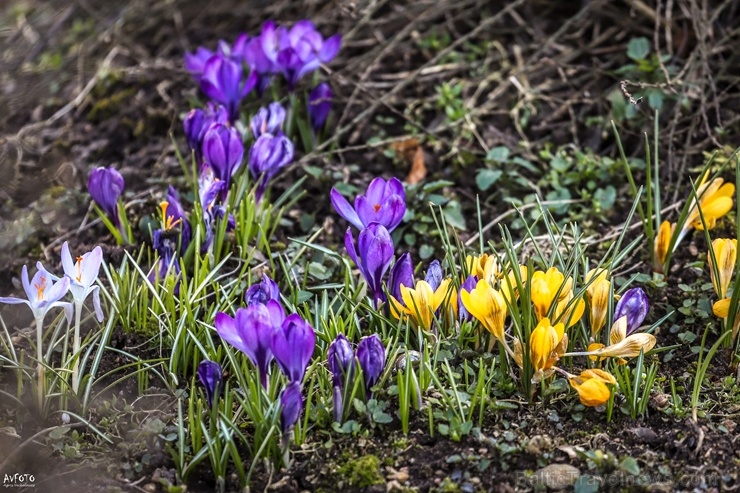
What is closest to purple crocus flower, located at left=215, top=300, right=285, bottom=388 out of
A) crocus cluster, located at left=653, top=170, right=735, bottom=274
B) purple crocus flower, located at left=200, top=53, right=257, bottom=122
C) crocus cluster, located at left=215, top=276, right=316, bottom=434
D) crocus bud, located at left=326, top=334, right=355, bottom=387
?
crocus cluster, located at left=215, top=276, right=316, bottom=434

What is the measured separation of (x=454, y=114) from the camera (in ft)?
9.89

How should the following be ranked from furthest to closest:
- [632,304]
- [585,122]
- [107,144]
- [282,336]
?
[107,144], [585,122], [632,304], [282,336]

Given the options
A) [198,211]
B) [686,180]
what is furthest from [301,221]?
[686,180]

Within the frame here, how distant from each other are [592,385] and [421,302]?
16.9 inches

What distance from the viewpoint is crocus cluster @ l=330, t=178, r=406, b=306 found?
6.48 ft

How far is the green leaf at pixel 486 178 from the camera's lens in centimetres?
274

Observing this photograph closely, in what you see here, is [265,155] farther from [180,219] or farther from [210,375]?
[210,375]

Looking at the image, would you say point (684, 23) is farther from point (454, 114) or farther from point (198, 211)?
point (198, 211)

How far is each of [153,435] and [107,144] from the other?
1723 mm

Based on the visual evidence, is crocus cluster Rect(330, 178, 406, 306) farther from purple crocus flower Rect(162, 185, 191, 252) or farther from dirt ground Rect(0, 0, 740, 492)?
purple crocus flower Rect(162, 185, 191, 252)

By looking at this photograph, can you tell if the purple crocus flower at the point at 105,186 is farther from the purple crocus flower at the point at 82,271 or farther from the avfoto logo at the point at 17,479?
the avfoto logo at the point at 17,479

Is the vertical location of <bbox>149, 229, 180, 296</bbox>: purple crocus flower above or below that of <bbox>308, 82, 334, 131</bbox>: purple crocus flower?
below

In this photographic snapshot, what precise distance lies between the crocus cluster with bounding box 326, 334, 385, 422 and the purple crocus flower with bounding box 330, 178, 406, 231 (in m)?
0.38

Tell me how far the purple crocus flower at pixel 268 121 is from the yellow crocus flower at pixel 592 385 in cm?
139
